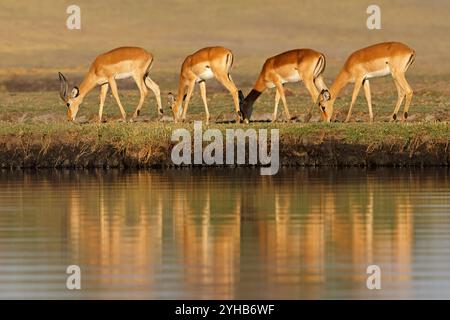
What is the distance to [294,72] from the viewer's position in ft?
132

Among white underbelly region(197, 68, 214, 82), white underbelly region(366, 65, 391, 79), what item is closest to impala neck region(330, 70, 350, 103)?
white underbelly region(366, 65, 391, 79)

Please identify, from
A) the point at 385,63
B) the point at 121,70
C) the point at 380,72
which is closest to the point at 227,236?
the point at 385,63

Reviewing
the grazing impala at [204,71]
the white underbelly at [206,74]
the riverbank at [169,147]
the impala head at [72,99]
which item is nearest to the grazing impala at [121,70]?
the impala head at [72,99]

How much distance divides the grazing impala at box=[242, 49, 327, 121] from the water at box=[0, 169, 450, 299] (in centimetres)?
961

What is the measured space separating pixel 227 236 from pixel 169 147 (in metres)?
13.5

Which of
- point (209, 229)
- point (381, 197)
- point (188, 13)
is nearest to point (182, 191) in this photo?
point (381, 197)

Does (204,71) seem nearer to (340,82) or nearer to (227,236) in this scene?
(340,82)

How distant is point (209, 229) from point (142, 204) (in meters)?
4.20

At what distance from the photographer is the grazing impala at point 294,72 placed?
131 ft

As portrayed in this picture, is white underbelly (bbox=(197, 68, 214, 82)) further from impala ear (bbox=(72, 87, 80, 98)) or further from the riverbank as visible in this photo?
the riverbank

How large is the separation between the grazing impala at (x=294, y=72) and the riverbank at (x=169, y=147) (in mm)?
6026
